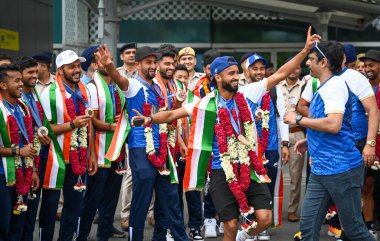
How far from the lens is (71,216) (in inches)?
395

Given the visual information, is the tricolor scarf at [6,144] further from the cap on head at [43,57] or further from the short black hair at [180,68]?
the short black hair at [180,68]

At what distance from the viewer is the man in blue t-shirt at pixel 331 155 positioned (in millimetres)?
8469

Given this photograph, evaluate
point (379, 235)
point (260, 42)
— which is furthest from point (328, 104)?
point (260, 42)

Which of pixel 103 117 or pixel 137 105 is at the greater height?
pixel 137 105

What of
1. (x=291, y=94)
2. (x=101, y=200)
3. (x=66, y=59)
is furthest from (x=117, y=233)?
(x=291, y=94)

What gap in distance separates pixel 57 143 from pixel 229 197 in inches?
81.6

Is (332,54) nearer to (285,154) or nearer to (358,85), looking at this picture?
(358,85)

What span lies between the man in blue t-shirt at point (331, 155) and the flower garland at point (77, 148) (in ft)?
8.35

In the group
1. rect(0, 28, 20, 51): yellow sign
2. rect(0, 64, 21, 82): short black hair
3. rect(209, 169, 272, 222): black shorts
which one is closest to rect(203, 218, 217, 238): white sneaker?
rect(209, 169, 272, 222): black shorts

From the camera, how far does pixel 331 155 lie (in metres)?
8.53

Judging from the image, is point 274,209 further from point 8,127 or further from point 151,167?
point 8,127

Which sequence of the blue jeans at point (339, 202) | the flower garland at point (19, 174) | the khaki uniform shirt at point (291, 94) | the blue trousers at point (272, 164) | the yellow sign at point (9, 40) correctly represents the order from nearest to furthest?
the blue jeans at point (339, 202) → the flower garland at point (19, 174) → the blue trousers at point (272, 164) → the khaki uniform shirt at point (291, 94) → the yellow sign at point (9, 40)

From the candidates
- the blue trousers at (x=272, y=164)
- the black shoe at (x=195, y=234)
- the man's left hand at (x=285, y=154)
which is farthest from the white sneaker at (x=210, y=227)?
the man's left hand at (x=285, y=154)

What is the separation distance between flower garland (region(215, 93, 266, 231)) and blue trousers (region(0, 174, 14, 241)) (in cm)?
214
